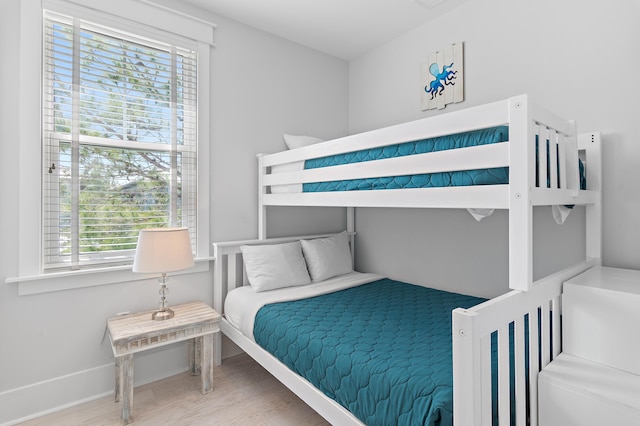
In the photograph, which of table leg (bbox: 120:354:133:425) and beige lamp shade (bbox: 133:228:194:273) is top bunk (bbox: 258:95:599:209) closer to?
beige lamp shade (bbox: 133:228:194:273)

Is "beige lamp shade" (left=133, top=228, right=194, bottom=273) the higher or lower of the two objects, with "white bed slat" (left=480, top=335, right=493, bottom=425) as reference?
higher

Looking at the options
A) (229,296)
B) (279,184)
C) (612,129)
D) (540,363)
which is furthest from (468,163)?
(229,296)

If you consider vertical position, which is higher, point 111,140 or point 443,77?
point 443,77

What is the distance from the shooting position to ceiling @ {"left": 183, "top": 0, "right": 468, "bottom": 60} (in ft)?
7.90

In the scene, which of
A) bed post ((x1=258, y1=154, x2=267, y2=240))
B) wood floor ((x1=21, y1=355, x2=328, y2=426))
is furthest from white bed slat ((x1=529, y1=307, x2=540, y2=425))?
bed post ((x1=258, y1=154, x2=267, y2=240))

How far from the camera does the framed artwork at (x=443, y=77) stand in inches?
96.3

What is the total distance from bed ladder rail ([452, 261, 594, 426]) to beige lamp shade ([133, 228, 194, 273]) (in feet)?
5.37

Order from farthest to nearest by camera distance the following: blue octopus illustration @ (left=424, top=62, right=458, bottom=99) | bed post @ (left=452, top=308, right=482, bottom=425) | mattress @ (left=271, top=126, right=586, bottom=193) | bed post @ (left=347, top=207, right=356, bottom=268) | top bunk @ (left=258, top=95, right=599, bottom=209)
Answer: bed post @ (left=347, top=207, right=356, bottom=268) → blue octopus illustration @ (left=424, top=62, right=458, bottom=99) → mattress @ (left=271, top=126, right=586, bottom=193) → top bunk @ (left=258, top=95, right=599, bottom=209) → bed post @ (left=452, top=308, right=482, bottom=425)

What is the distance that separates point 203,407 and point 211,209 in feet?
4.27

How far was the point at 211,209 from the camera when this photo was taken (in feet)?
8.34

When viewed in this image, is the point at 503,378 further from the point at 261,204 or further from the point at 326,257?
the point at 261,204

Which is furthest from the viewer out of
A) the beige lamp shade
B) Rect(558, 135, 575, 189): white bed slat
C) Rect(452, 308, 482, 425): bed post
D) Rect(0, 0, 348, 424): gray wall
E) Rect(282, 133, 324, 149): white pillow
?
Rect(282, 133, 324, 149): white pillow

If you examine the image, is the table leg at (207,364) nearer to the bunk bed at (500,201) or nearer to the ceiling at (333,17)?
the bunk bed at (500,201)

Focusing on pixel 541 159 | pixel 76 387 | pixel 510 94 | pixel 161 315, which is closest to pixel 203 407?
pixel 161 315
